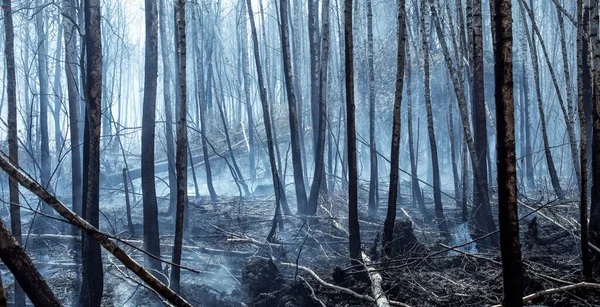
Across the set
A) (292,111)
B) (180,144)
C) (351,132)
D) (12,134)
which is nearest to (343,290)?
(351,132)

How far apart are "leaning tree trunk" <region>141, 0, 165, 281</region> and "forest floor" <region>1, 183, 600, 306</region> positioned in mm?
540

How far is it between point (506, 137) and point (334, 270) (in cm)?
360

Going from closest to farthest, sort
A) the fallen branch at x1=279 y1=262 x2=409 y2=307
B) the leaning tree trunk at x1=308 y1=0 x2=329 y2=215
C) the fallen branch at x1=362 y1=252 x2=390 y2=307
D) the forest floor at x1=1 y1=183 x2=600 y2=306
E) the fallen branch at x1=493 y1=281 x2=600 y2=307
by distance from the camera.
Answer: the fallen branch at x1=493 y1=281 x2=600 y2=307
the fallen branch at x1=362 y1=252 x2=390 y2=307
the fallen branch at x1=279 y1=262 x2=409 y2=307
the forest floor at x1=1 y1=183 x2=600 y2=306
the leaning tree trunk at x1=308 y1=0 x2=329 y2=215

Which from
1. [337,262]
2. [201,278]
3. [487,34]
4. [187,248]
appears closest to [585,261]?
[337,262]

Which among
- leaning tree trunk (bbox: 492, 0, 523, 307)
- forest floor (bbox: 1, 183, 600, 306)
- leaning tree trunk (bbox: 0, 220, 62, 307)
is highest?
leaning tree trunk (bbox: 492, 0, 523, 307)

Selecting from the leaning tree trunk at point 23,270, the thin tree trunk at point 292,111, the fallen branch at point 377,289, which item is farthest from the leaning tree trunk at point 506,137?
the thin tree trunk at point 292,111

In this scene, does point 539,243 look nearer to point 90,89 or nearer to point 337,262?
point 337,262

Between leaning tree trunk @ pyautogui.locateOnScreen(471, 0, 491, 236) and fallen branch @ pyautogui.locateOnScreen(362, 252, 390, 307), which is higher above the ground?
leaning tree trunk @ pyautogui.locateOnScreen(471, 0, 491, 236)

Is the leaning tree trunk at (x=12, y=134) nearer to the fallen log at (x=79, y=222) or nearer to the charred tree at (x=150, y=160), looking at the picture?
the charred tree at (x=150, y=160)

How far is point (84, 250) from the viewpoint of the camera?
20.2 ft

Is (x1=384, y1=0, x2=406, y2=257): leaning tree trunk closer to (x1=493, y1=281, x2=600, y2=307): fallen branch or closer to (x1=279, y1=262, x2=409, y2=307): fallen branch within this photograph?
(x1=279, y1=262, x2=409, y2=307): fallen branch

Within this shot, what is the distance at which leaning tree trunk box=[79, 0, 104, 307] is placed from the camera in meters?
6.11

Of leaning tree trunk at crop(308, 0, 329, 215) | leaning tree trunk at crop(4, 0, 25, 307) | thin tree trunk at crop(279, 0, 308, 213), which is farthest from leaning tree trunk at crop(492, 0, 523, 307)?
thin tree trunk at crop(279, 0, 308, 213)

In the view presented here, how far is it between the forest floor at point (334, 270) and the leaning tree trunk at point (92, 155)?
0.96 ft
